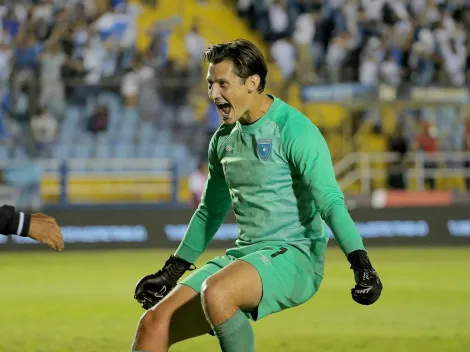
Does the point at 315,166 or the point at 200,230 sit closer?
the point at 315,166

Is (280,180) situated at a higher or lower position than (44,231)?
higher

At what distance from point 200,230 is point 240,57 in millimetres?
1126

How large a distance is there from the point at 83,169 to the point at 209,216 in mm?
14528

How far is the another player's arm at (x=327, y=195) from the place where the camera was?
5.08m

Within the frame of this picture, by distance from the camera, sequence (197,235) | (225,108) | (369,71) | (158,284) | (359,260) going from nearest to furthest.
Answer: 1. (359,260)
2. (225,108)
3. (158,284)
4. (197,235)
5. (369,71)

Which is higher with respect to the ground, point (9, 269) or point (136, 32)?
point (136, 32)

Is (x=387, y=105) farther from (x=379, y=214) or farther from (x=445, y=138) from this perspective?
(x=379, y=214)

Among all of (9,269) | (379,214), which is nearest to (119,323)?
(9,269)

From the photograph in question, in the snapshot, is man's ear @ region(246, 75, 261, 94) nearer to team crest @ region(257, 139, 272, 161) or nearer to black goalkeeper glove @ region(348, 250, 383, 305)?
team crest @ region(257, 139, 272, 161)

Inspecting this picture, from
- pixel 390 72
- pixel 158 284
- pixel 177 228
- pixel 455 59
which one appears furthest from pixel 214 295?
pixel 455 59

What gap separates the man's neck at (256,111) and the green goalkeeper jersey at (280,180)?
0.09 feet

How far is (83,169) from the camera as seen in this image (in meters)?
20.3

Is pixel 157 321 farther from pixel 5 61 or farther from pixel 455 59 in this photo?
pixel 455 59

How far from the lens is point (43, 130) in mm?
20781
